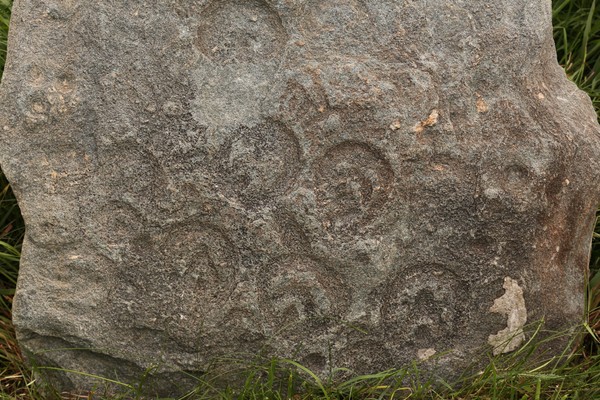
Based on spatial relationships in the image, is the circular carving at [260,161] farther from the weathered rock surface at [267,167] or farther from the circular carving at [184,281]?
the circular carving at [184,281]

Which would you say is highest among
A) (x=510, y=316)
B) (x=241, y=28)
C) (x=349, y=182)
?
(x=241, y=28)

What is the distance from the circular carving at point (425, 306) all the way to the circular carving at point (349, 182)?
172mm

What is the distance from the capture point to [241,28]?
1.82 meters

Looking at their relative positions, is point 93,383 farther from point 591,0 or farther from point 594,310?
point 591,0

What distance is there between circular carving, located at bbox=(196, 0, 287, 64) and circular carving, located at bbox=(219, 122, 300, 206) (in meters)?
0.16

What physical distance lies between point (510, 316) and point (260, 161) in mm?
628

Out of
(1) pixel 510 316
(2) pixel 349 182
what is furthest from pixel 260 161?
(1) pixel 510 316

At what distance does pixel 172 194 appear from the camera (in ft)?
5.95

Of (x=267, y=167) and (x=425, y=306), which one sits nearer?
(x=267, y=167)

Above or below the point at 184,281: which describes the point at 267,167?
above

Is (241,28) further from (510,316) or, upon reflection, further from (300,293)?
(510,316)

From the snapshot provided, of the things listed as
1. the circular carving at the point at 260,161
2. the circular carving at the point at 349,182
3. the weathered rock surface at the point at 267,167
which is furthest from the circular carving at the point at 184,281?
the circular carving at the point at 349,182

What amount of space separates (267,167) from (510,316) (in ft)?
2.00

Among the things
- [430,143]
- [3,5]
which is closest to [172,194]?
[430,143]
